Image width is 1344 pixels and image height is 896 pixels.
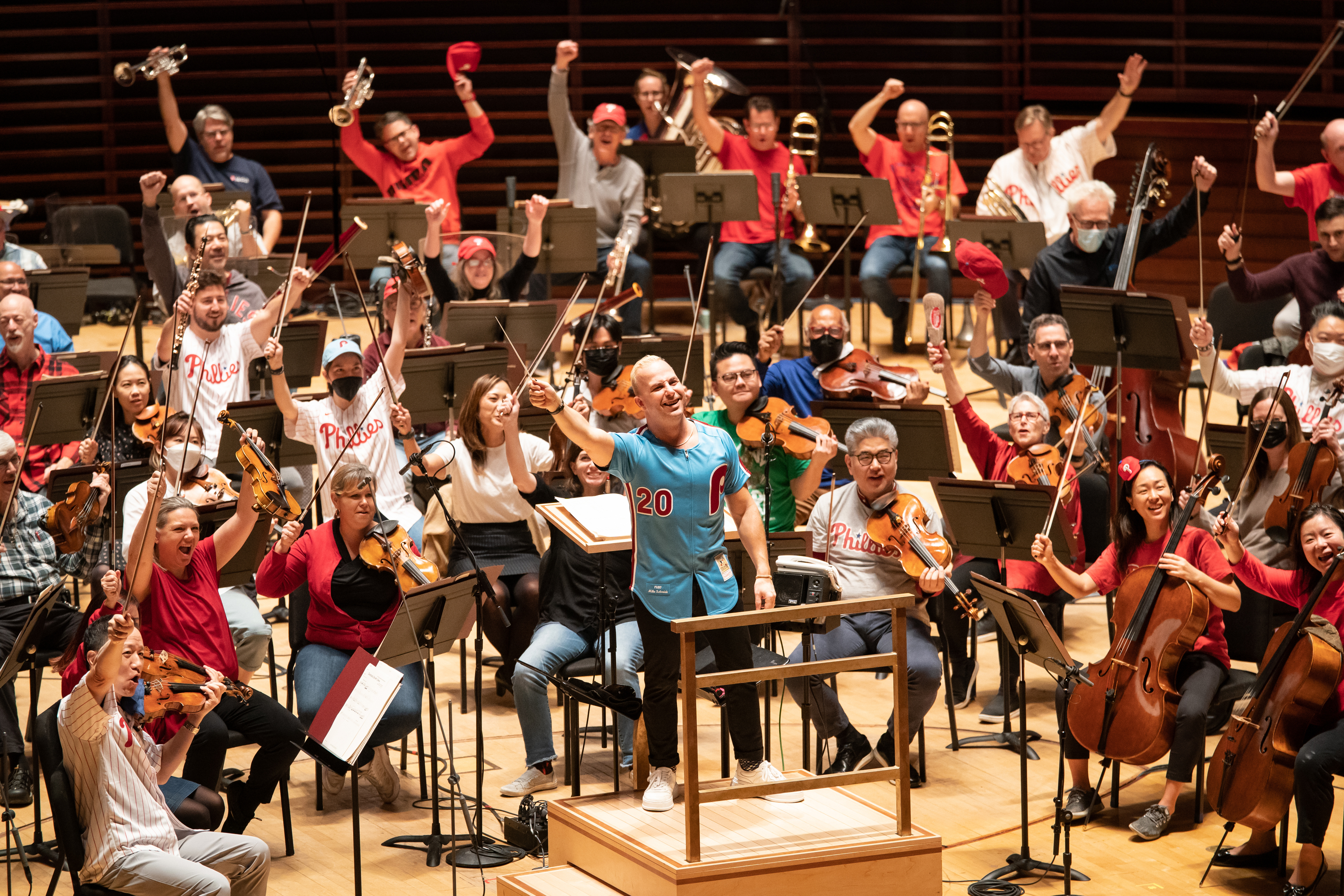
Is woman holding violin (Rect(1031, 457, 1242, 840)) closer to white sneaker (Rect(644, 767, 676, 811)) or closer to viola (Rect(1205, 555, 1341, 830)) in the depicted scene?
viola (Rect(1205, 555, 1341, 830))

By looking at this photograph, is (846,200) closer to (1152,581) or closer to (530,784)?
(1152,581)

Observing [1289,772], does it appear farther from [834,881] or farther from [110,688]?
[110,688]

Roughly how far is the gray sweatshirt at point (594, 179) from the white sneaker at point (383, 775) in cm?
443

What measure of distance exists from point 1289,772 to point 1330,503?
4.21 feet

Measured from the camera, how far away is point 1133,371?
6.09 m

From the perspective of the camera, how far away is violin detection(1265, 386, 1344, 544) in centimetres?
522

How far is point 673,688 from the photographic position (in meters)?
4.06

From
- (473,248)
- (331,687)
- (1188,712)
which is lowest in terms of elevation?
(1188,712)

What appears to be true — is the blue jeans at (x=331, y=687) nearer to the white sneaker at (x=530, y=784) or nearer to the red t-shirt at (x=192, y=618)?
the red t-shirt at (x=192, y=618)

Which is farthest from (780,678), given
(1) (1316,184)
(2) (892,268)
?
(2) (892,268)

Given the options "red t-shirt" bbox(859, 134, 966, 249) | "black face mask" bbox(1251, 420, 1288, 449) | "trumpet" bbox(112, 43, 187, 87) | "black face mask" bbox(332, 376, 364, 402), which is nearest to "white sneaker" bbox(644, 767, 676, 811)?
"black face mask" bbox(332, 376, 364, 402)

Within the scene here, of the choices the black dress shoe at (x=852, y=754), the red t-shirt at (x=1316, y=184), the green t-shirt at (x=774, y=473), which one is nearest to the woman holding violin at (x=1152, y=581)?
the black dress shoe at (x=852, y=754)

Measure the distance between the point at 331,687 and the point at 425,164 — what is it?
15.2 feet

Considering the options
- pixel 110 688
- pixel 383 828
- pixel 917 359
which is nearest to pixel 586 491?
pixel 383 828
